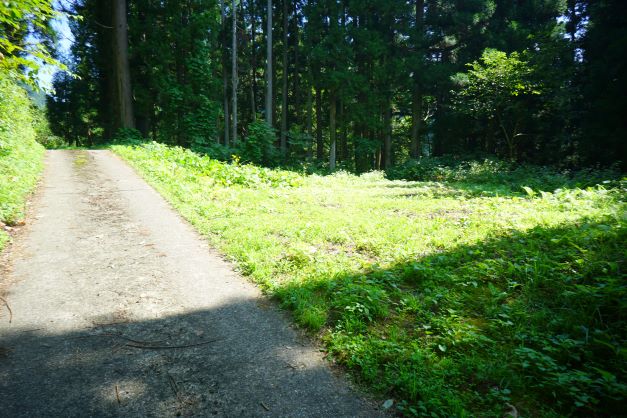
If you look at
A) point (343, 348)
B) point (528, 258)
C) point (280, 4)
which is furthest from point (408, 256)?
point (280, 4)

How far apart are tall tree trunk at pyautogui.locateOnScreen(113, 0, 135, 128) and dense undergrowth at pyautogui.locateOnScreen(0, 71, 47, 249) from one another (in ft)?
15.3

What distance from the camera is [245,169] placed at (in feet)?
36.9

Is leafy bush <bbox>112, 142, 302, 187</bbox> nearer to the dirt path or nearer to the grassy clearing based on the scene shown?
→ the grassy clearing

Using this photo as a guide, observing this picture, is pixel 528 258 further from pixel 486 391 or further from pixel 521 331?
pixel 486 391

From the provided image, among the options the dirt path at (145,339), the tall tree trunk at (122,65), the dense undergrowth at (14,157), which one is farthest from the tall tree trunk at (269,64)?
the dirt path at (145,339)

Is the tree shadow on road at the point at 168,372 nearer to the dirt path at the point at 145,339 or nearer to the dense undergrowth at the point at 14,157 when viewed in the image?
the dirt path at the point at 145,339

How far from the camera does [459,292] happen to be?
3.94 metres

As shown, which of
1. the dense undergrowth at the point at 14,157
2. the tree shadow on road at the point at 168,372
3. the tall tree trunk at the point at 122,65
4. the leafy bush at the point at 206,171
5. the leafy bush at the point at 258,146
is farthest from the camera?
the tall tree trunk at the point at 122,65

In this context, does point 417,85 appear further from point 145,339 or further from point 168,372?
point 168,372

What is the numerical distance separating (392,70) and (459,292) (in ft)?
70.5

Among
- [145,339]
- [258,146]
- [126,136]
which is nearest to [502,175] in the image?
[258,146]

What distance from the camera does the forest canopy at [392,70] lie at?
54.7 feet

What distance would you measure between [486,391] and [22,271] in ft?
17.1

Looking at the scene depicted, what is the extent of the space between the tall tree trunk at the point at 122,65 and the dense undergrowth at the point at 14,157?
4.68 metres
